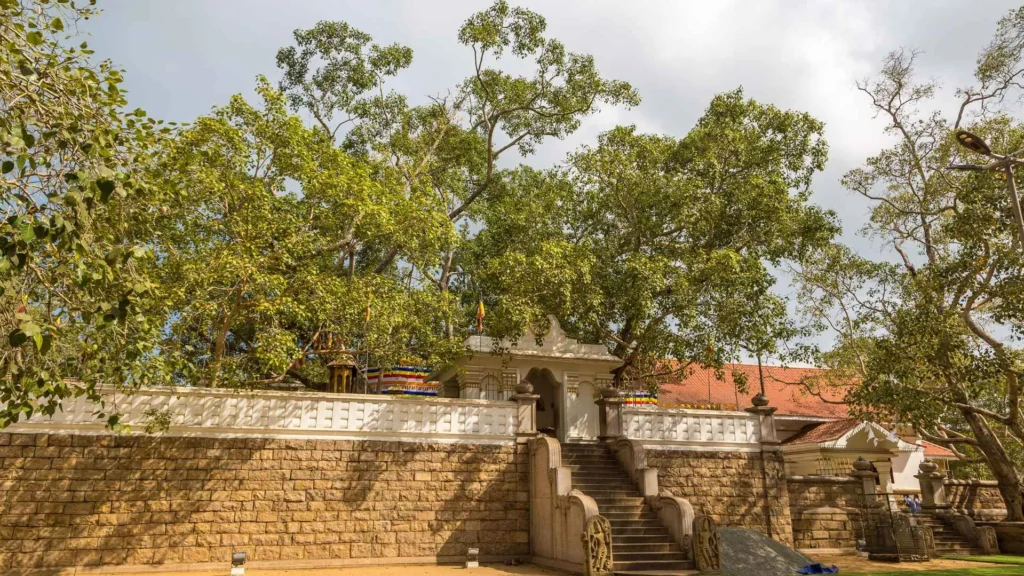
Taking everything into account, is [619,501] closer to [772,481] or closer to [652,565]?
[652,565]

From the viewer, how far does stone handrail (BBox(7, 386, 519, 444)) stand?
11.4m

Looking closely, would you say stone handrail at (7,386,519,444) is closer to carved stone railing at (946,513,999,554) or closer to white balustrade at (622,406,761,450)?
white balustrade at (622,406,761,450)

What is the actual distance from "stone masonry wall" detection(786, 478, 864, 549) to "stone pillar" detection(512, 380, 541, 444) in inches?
231

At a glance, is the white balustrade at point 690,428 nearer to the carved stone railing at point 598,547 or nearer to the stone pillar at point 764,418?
the stone pillar at point 764,418

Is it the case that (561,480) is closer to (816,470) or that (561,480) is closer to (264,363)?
(264,363)

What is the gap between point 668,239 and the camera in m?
18.4

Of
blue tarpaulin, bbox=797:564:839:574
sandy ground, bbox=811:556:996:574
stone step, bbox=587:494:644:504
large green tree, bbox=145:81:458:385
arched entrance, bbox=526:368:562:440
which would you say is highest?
large green tree, bbox=145:81:458:385

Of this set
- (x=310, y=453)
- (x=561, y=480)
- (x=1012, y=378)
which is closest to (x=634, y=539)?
(x=561, y=480)

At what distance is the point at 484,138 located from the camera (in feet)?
74.6

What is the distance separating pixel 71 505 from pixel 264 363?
11.8 ft

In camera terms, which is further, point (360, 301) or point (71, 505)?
point (360, 301)

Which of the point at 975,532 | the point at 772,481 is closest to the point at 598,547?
the point at 772,481

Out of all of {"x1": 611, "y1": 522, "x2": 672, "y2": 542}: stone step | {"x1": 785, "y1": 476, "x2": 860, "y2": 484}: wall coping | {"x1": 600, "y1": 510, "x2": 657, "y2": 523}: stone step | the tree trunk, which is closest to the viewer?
{"x1": 611, "y1": 522, "x2": 672, "y2": 542}: stone step

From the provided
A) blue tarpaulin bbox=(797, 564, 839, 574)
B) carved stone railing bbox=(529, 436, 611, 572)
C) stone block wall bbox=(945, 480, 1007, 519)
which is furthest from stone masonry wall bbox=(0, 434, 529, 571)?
stone block wall bbox=(945, 480, 1007, 519)
